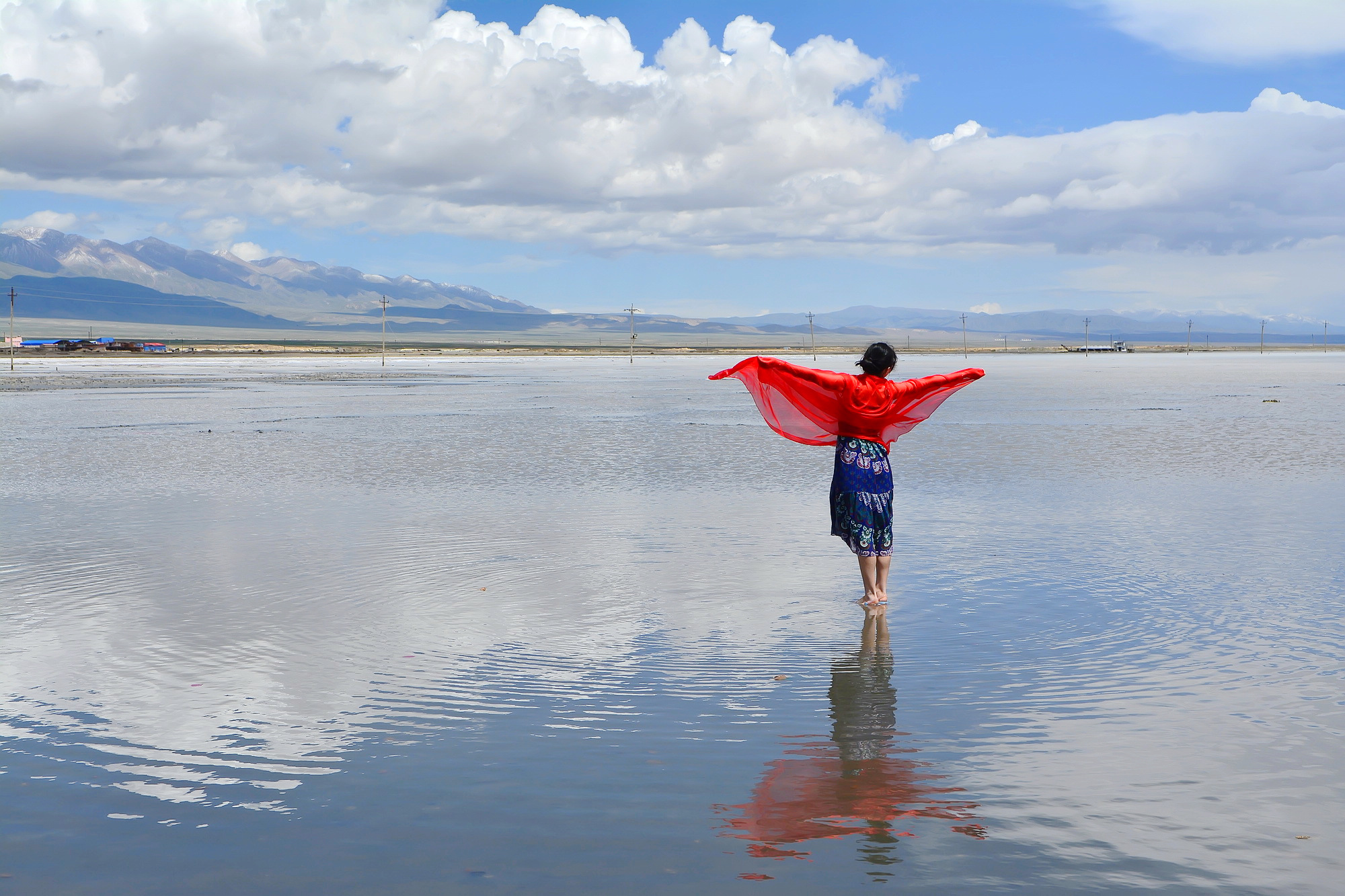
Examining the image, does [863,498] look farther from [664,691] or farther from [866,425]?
[664,691]

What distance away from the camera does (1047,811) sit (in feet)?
15.7

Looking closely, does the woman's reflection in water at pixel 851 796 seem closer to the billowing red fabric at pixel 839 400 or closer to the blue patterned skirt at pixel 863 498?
the blue patterned skirt at pixel 863 498

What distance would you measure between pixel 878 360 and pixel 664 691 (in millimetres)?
3346

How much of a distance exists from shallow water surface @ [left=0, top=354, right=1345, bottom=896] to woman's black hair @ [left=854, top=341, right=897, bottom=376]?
175cm

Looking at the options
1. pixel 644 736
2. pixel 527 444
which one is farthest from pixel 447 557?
pixel 527 444

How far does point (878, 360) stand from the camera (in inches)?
341

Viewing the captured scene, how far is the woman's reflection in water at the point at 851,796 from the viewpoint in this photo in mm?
4586

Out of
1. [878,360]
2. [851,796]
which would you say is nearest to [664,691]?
[851,796]

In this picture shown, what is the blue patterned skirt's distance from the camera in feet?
28.0

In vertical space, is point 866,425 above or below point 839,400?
below

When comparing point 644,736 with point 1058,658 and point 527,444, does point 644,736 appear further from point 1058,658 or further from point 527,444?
point 527,444

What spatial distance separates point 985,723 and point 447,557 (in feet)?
19.8

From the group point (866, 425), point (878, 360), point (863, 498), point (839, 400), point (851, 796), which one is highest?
point (878, 360)

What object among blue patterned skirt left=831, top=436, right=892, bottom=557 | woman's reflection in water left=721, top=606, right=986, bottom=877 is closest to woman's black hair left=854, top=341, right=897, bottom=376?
blue patterned skirt left=831, top=436, right=892, bottom=557
